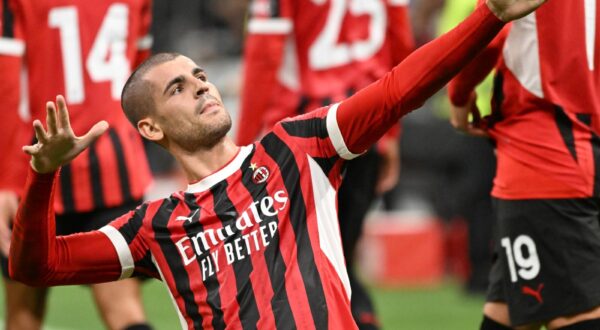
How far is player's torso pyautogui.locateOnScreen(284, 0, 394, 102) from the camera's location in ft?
18.7

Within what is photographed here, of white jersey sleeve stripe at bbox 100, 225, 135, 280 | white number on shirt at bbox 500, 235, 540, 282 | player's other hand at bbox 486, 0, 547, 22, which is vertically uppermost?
player's other hand at bbox 486, 0, 547, 22

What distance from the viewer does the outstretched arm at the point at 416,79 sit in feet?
11.0

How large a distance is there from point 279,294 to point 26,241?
770 mm

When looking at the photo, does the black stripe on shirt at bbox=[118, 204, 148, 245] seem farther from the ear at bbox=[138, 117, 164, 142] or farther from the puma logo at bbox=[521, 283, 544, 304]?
the puma logo at bbox=[521, 283, 544, 304]

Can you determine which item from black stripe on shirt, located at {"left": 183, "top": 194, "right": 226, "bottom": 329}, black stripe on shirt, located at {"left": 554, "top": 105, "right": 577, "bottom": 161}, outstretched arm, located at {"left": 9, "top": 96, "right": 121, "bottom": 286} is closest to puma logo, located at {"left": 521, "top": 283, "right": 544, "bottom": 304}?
black stripe on shirt, located at {"left": 554, "top": 105, "right": 577, "bottom": 161}

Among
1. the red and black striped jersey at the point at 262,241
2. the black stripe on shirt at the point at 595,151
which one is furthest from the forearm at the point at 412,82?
the black stripe on shirt at the point at 595,151

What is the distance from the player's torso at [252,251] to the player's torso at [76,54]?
1.29 metres

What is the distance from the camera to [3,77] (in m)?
4.89

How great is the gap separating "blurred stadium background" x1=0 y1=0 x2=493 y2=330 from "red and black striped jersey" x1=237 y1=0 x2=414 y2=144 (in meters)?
2.46

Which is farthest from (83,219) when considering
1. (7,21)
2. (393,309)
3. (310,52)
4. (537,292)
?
(393,309)

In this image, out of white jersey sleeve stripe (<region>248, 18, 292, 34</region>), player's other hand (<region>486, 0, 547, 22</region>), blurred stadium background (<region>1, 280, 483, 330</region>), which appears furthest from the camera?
blurred stadium background (<region>1, 280, 483, 330</region>)

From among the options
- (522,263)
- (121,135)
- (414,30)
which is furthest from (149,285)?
(522,263)

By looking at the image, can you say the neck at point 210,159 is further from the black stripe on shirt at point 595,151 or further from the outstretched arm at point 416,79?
the black stripe on shirt at point 595,151

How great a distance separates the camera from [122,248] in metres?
3.97
